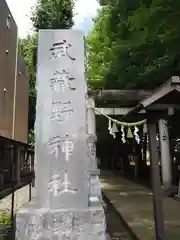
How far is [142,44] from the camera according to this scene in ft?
36.0

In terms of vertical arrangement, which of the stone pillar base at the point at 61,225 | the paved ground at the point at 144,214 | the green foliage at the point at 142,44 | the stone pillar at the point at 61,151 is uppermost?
the green foliage at the point at 142,44

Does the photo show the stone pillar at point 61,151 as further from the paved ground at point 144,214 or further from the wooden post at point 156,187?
the paved ground at point 144,214

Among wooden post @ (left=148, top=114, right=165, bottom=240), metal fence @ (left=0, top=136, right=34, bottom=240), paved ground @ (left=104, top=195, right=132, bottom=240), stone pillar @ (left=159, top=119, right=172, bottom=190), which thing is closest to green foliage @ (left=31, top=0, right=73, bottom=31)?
metal fence @ (left=0, top=136, right=34, bottom=240)

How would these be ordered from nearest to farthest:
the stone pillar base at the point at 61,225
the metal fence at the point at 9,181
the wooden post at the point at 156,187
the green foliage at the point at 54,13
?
1. the stone pillar base at the point at 61,225
2. the metal fence at the point at 9,181
3. the wooden post at the point at 156,187
4. the green foliage at the point at 54,13

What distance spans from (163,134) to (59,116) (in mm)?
11128

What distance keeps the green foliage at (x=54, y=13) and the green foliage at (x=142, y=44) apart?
484cm

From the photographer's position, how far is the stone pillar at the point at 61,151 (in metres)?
5.32

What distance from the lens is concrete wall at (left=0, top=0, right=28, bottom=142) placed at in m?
18.3

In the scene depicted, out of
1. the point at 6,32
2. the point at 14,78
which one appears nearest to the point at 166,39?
the point at 6,32

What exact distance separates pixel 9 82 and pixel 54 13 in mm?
6103

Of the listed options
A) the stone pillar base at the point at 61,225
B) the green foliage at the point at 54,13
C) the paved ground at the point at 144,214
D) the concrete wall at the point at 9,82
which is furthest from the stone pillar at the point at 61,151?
the green foliage at the point at 54,13

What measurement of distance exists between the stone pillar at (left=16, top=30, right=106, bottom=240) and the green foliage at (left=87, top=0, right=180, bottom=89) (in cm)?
312

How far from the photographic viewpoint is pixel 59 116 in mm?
5887

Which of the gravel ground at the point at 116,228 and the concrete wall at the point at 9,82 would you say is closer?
the gravel ground at the point at 116,228
